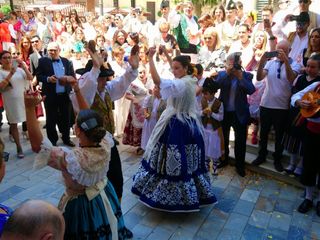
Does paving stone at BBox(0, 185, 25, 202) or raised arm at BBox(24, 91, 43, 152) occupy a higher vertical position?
raised arm at BBox(24, 91, 43, 152)

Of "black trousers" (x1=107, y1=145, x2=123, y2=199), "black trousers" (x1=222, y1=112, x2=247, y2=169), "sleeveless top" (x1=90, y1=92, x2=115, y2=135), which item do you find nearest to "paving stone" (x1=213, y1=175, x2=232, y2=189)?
"black trousers" (x1=222, y1=112, x2=247, y2=169)

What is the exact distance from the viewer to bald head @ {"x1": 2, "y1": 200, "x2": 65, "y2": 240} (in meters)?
1.40

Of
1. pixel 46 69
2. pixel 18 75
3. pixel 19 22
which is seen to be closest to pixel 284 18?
pixel 46 69

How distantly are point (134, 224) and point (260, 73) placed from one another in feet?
9.65

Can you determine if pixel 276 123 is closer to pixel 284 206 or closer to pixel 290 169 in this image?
pixel 290 169

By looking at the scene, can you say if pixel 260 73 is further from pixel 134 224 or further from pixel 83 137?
pixel 83 137

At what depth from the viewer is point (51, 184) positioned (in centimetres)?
523

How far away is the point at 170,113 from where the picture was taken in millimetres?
4145

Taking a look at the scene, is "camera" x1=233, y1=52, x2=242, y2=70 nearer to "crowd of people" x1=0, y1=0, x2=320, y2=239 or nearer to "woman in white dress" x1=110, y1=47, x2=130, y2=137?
"crowd of people" x1=0, y1=0, x2=320, y2=239

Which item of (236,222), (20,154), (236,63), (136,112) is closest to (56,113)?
(20,154)

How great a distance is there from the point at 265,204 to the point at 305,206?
0.52 meters

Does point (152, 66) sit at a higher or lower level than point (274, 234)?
higher

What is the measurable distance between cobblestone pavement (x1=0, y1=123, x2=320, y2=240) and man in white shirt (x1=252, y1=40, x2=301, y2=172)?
2.11 ft

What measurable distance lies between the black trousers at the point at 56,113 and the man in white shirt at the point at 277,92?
11.8ft
